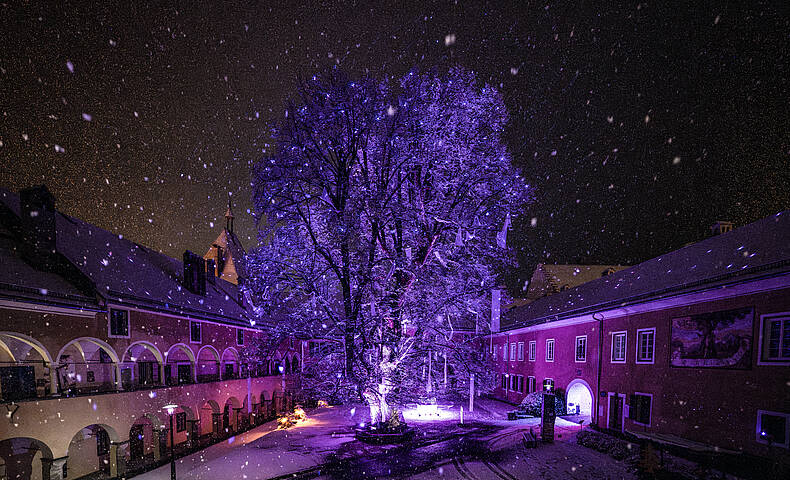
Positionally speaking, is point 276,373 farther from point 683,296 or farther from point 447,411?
point 683,296

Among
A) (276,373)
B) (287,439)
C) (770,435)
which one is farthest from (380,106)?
(276,373)

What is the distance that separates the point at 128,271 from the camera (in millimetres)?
22547

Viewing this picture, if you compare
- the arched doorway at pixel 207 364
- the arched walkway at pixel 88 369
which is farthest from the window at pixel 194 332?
the arched walkway at pixel 88 369

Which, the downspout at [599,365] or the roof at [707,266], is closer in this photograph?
the roof at [707,266]

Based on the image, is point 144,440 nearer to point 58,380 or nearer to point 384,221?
point 58,380

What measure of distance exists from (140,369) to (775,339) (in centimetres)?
2677

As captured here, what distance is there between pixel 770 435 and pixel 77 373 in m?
28.2

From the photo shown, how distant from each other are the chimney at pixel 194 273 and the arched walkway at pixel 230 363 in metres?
4.75

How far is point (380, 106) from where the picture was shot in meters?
17.2

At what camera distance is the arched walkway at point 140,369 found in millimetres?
20156

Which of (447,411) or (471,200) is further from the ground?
(471,200)

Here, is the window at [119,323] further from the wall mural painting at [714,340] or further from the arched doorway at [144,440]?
the wall mural painting at [714,340]

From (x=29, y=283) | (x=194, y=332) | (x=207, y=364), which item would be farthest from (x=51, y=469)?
(x=207, y=364)

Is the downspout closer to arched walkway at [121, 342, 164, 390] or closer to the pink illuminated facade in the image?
the pink illuminated facade
